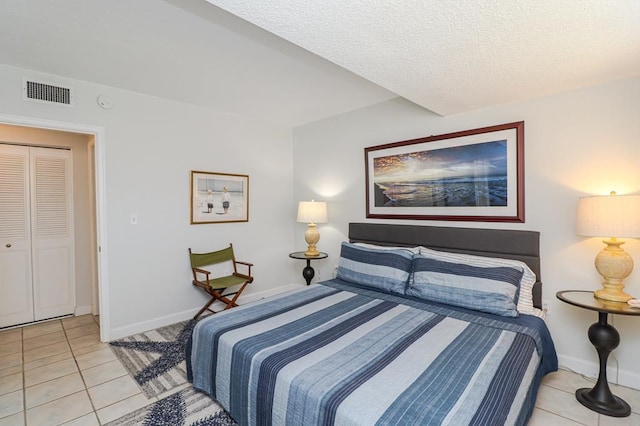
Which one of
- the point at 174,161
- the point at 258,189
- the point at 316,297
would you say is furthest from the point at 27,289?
the point at 316,297

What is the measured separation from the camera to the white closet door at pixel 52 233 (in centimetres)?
354

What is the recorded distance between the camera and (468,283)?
237 cm

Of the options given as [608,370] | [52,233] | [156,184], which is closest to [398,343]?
[608,370]

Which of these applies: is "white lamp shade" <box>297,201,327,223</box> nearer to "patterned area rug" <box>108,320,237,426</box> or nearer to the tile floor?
"patterned area rug" <box>108,320,237,426</box>

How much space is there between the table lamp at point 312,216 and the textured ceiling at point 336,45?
54.9 inches

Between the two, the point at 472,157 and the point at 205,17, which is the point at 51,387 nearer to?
the point at 205,17

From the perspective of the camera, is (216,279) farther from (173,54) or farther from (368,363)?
(368,363)

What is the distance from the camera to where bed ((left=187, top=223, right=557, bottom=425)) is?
4.33 ft

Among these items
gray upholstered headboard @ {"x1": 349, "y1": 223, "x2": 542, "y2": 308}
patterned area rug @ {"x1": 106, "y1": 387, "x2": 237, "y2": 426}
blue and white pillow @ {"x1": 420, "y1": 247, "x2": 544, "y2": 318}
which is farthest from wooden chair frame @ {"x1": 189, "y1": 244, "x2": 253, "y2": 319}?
blue and white pillow @ {"x1": 420, "y1": 247, "x2": 544, "y2": 318}

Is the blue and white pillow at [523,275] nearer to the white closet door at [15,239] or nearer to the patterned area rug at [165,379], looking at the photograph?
the patterned area rug at [165,379]

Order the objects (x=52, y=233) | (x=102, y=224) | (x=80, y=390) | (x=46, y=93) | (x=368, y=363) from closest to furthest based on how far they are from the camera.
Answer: (x=368, y=363)
(x=80, y=390)
(x=46, y=93)
(x=102, y=224)
(x=52, y=233)

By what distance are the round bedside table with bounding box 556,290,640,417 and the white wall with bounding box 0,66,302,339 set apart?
11.4 ft

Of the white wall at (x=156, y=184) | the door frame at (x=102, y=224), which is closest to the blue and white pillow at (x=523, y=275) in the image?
the white wall at (x=156, y=184)

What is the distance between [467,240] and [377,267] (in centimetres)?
87
